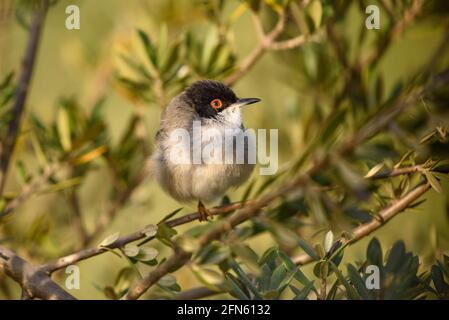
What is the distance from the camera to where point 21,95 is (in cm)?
205

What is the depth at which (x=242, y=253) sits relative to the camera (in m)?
1.04

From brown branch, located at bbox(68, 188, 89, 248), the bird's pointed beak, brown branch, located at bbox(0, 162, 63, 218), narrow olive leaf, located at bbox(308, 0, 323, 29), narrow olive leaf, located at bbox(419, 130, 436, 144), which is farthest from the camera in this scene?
the bird's pointed beak

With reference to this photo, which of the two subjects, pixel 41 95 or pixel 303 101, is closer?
pixel 303 101

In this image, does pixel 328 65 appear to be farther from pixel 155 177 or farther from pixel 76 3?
pixel 76 3

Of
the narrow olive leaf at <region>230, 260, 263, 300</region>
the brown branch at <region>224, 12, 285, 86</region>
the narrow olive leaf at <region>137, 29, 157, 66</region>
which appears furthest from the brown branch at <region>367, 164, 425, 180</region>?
the narrow olive leaf at <region>137, 29, 157, 66</region>

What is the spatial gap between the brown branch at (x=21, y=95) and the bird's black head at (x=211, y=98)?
0.74m

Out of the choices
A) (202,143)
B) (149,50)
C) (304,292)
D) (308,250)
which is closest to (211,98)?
(202,143)

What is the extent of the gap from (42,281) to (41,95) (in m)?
2.32

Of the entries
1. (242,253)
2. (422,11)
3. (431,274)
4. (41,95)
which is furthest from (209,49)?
(41,95)

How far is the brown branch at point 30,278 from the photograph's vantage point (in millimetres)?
1379

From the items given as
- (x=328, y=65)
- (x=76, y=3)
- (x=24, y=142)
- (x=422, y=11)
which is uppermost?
(x=76, y=3)

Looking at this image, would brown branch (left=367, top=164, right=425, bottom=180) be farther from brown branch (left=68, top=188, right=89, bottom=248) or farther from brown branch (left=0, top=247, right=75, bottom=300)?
brown branch (left=68, top=188, right=89, bottom=248)

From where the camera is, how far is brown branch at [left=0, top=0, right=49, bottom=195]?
204 cm
